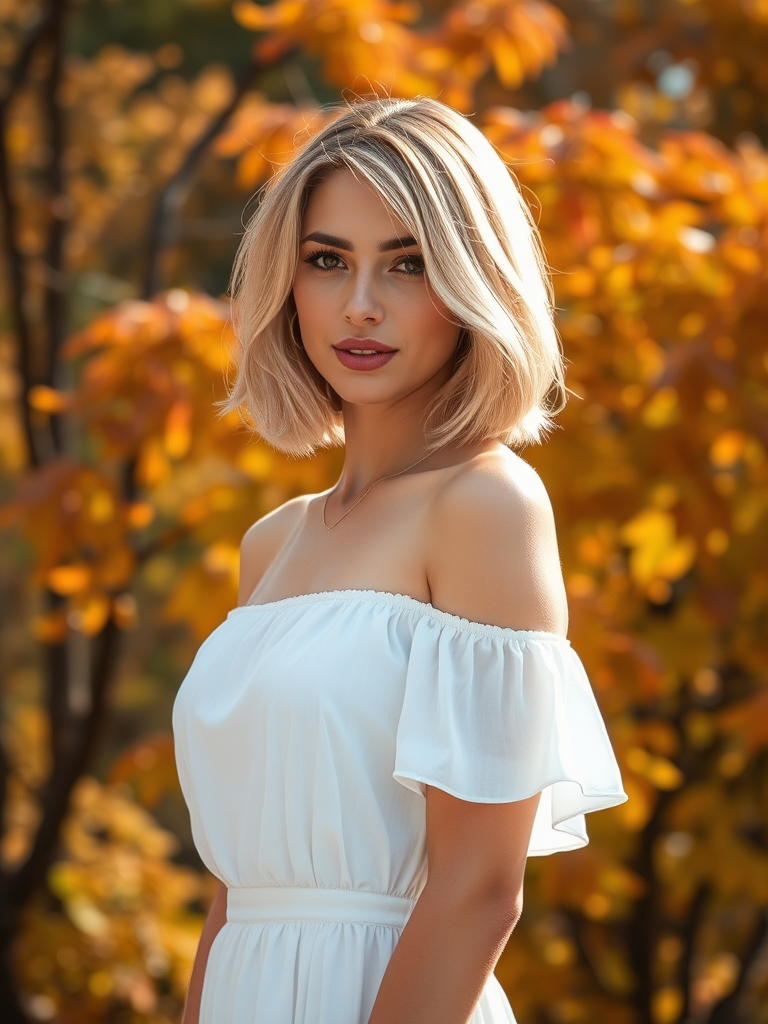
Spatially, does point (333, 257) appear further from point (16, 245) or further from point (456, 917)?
point (16, 245)

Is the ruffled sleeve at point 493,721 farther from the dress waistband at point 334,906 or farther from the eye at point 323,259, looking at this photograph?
the eye at point 323,259

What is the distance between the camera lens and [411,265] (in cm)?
155

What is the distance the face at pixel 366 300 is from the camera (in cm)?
154

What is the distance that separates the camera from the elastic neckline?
4.52 feet

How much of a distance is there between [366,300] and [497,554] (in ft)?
1.24

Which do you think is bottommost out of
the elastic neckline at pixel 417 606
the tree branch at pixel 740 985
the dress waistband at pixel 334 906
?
the tree branch at pixel 740 985

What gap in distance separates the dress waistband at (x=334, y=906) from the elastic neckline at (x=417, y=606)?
338 millimetres

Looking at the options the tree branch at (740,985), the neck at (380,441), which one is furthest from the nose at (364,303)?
the tree branch at (740,985)

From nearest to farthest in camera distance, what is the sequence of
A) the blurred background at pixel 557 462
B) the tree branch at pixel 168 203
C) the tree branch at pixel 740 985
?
the blurred background at pixel 557 462, the tree branch at pixel 168 203, the tree branch at pixel 740 985

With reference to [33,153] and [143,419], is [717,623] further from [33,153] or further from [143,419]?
[33,153]

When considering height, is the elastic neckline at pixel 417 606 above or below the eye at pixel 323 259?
below

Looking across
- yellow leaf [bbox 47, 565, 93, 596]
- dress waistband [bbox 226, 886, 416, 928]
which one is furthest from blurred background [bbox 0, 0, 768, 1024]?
dress waistband [bbox 226, 886, 416, 928]

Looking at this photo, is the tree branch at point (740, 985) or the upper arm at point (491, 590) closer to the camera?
the upper arm at point (491, 590)

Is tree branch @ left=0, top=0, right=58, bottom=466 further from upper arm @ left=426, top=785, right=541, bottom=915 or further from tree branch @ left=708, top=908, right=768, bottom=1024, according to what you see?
upper arm @ left=426, top=785, right=541, bottom=915
